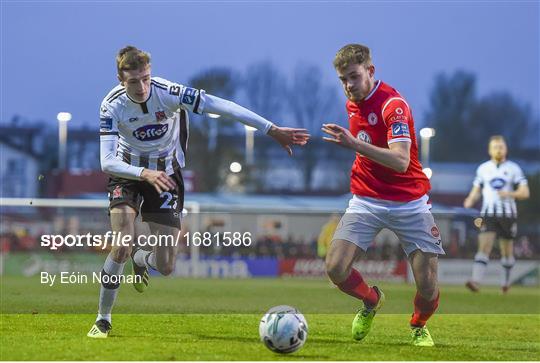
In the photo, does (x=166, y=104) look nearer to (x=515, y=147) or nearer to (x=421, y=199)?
(x=421, y=199)

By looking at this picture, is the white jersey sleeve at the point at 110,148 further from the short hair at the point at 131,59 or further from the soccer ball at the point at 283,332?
the soccer ball at the point at 283,332

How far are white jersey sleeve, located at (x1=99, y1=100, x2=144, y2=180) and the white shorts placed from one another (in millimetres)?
2005

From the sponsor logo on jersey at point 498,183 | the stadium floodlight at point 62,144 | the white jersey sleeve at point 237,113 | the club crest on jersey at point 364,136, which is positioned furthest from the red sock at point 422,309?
the stadium floodlight at point 62,144

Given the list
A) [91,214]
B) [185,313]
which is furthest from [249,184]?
[185,313]

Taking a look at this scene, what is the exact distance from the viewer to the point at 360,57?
900 centimetres

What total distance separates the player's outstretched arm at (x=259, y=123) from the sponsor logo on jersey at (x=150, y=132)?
0.69 meters

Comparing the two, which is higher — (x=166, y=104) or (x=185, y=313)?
(x=166, y=104)

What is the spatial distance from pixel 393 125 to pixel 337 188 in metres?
40.4

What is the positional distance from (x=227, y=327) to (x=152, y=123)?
2330 mm

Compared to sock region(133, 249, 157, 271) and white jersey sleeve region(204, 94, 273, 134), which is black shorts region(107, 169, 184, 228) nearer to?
sock region(133, 249, 157, 271)

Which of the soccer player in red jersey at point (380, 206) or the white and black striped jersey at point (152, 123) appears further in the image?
the white and black striped jersey at point (152, 123)

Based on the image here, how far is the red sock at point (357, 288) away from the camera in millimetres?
9617

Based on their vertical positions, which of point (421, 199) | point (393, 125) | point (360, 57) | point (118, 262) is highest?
point (360, 57)

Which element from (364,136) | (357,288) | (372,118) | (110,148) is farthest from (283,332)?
(110,148)
